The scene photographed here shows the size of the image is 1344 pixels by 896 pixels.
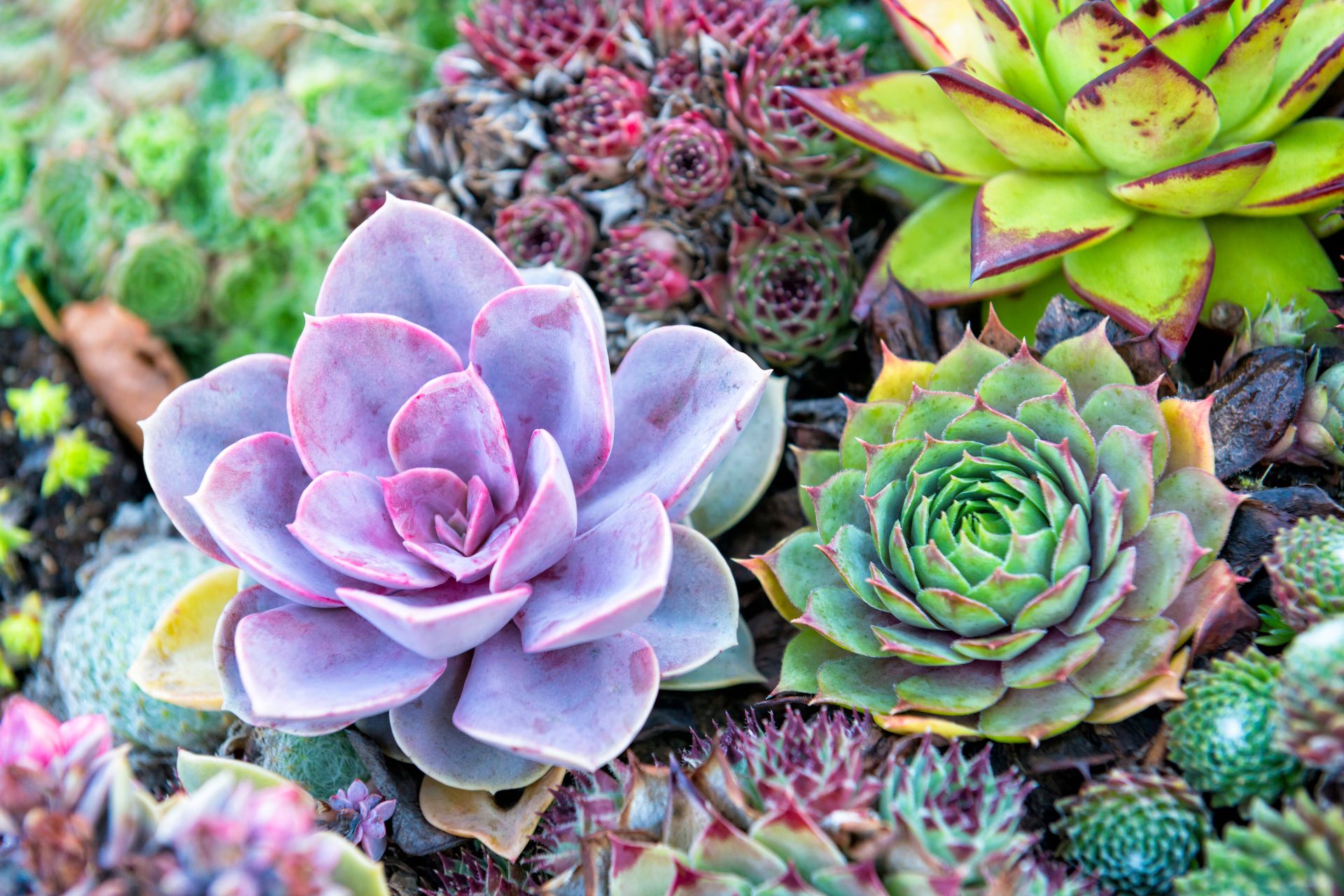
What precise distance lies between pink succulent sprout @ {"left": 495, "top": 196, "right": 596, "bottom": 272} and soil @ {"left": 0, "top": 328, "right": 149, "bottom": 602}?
99cm

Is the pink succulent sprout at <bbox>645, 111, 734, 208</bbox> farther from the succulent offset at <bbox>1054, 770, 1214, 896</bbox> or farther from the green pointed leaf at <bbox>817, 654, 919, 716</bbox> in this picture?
the succulent offset at <bbox>1054, 770, 1214, 896</bbox>

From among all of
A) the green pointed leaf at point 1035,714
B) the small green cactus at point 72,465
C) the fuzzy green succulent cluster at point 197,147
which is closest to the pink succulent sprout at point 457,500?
the green pointed leaf at point 1035,714

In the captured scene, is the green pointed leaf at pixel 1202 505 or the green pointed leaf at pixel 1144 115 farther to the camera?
the green pointed leaf at pixel 1144 115

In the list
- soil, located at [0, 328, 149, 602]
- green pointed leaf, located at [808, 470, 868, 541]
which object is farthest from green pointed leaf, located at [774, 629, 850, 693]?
soil, located at [0, 328, 149, 602]

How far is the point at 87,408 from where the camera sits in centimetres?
199

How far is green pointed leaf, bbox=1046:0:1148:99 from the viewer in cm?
113

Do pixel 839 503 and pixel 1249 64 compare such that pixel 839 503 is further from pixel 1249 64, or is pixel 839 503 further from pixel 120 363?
pixel 120 363

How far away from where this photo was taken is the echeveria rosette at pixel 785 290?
1.44 metres

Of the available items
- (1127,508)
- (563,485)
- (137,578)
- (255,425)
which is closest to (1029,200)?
(1127,508)

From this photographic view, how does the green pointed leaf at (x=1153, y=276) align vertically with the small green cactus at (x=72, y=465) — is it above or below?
above

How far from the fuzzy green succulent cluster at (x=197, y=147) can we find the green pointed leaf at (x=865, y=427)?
1386 millimetres

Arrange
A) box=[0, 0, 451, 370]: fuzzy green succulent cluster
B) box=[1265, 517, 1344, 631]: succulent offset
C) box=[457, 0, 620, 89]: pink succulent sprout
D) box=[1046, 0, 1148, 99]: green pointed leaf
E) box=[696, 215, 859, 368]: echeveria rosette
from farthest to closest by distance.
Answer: box=[0, 0, 451, 370]: fuzzy green succulent cluster
box=[457, 0, 620, 89]: pink succulent sprout
box=[696, 215, 859, 368]: echeveria rosette
box=[1046, 0, 1148, 99]: green pointed leaf
box=[1265, 517, 1344, 631]: succulent offset

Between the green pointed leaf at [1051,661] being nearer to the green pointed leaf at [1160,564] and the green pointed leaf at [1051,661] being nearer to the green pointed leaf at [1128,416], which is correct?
the green pointed leaf at [1160,564]

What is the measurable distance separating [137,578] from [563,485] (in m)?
0.90
